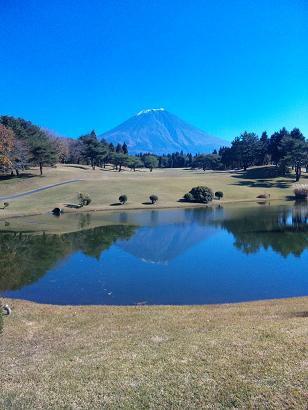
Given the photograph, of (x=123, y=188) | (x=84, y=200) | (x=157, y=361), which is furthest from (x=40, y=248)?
(x=123, y=188)

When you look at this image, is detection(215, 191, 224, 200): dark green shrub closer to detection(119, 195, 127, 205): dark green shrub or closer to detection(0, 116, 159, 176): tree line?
detection(119, 195, 127, 205): dark green shrub

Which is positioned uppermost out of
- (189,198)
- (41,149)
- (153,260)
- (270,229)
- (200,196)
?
(41,149)

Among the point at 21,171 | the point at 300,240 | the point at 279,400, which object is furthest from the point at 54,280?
the point at 21,171

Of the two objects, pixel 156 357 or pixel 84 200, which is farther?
pixel 84 200

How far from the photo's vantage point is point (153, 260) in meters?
31.6

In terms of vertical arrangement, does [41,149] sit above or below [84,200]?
above

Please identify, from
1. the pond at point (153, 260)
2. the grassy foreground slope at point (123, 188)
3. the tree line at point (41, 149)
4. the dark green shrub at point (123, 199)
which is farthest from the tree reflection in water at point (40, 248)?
the dark green shrub at point (123, 199)

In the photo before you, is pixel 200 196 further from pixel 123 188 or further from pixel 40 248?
pixel 40 248

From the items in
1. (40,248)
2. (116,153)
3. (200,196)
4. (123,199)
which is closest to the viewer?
(40,248)

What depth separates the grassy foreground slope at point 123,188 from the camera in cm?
7069

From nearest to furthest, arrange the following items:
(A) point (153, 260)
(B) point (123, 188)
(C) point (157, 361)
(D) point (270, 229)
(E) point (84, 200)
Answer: (C) point (157, 361)
(A) point (153, 260)
(D) point (270, 229)
(E) point (84, 200)
(B) point (123, 188)

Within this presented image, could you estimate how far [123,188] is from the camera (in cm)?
8481

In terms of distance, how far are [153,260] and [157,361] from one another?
20.9 metres

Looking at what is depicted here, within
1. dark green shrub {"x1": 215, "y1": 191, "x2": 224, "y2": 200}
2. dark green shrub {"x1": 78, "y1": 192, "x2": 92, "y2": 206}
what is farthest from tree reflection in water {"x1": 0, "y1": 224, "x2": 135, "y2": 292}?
dark green shrub {"x1": 215, "y1": 191, "x2": 224, "y2": 200}
